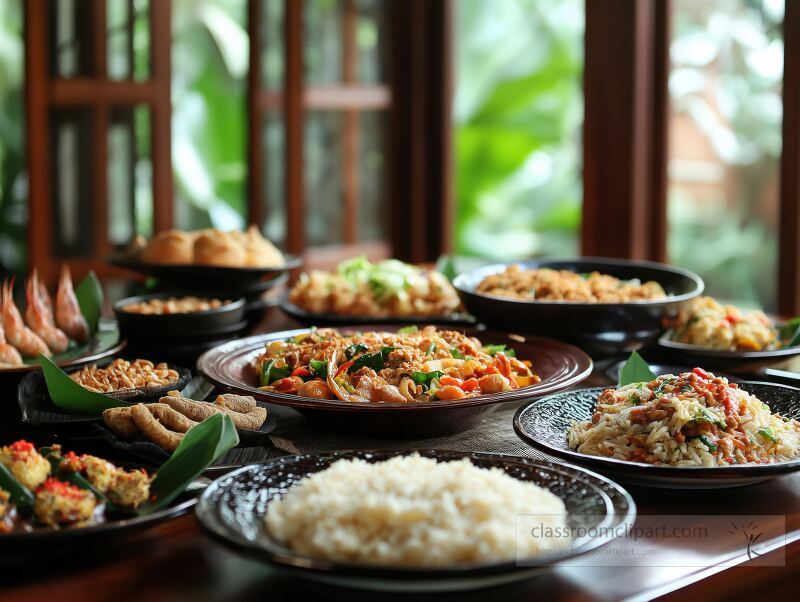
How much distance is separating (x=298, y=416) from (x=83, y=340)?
66 centimetres

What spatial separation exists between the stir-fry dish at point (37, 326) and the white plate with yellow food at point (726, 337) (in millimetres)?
1232

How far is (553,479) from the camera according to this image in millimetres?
1182

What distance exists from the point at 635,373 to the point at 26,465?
0.99 m

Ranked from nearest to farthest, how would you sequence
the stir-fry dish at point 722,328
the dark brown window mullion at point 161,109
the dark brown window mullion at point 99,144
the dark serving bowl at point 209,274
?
the stir-fry dish at point 722,328
the dark serving bowl at point 209,274
the dark brown window mullion at point 99,144
the dark brown window mullion at point 161,109

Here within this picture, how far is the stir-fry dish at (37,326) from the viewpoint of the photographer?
194 centimetres

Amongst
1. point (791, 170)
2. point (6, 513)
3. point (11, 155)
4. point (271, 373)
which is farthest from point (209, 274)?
point (11, 155)

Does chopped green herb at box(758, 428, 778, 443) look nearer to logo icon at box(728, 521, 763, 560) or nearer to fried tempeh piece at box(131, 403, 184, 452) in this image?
logo icon at box(728, 521, 763, 560)

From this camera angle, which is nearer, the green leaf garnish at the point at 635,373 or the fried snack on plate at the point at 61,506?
the fried snack on plate at the point at 61,506

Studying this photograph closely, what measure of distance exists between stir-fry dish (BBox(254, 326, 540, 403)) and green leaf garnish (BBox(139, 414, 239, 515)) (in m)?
0.35

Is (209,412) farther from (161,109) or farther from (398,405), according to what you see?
(161,109)

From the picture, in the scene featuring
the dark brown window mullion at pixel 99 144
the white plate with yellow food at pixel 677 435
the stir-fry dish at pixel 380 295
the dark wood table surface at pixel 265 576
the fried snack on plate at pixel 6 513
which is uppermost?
the dark brown window mullion at pixel 99 144

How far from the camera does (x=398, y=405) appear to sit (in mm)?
1480

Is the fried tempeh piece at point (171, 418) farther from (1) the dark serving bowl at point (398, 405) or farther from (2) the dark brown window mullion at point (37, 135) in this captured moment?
(2) the dark brown window mullion at point (37, 135)

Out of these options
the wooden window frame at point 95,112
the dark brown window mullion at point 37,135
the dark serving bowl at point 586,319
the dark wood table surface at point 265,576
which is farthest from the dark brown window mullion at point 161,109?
the dark wood table surface at point 265,576
